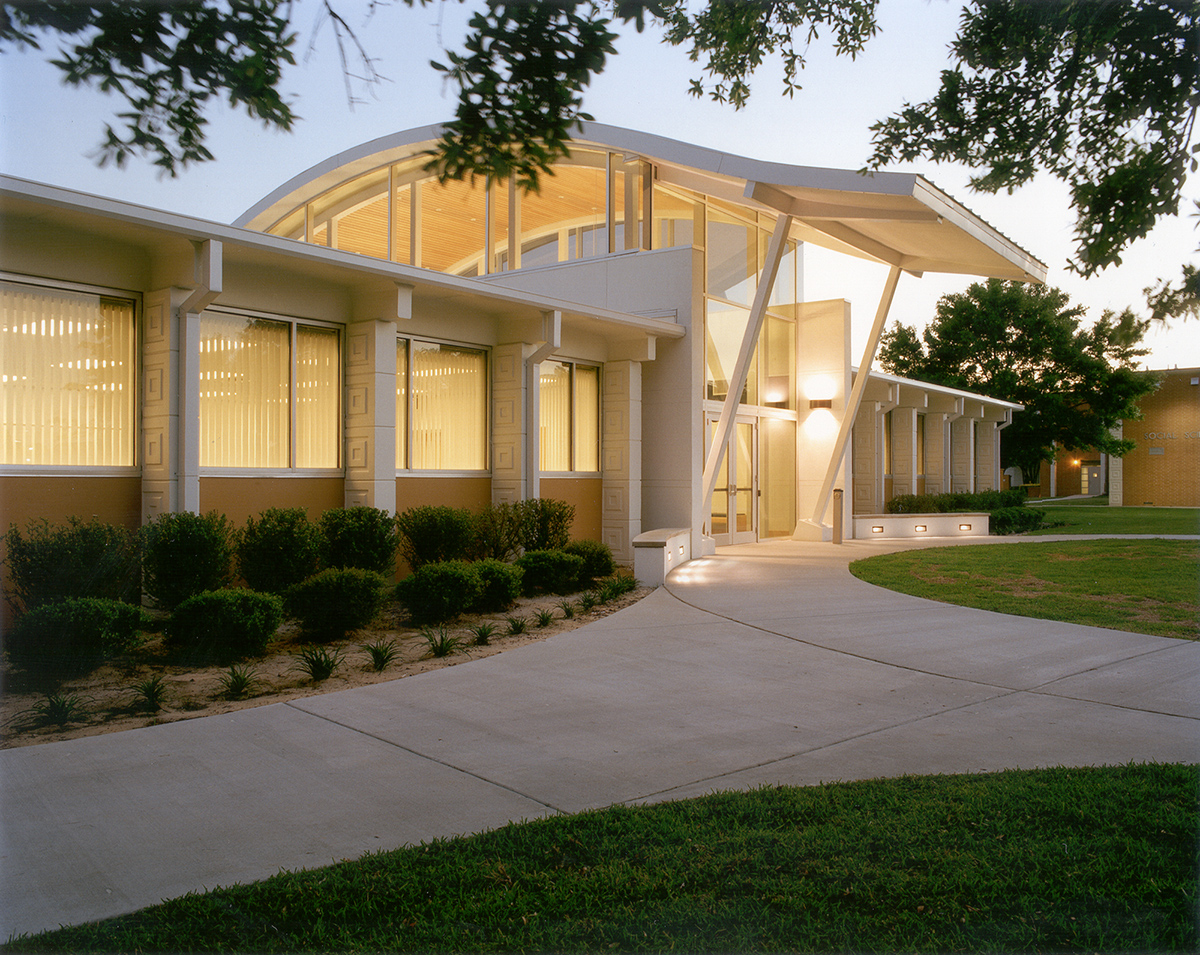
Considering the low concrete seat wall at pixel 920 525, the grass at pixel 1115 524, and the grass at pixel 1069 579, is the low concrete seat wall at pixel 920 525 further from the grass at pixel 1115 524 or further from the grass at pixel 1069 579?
the grass at pixel 1069 579

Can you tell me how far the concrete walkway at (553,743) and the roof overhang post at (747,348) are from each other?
23.6 ft

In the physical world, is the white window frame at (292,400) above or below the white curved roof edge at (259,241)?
below

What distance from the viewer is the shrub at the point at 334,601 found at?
866cm

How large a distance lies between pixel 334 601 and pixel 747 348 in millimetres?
8969

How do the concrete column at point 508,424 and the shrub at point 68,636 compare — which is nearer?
the shrub at point 68,636

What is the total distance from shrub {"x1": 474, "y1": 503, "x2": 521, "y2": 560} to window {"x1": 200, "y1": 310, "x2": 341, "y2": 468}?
211cm

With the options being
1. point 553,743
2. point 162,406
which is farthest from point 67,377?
point 553,743

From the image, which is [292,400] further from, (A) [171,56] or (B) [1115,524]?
(B) [1115,524]

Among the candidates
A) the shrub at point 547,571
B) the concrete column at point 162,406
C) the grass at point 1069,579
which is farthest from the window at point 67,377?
the grass at point 1069,579

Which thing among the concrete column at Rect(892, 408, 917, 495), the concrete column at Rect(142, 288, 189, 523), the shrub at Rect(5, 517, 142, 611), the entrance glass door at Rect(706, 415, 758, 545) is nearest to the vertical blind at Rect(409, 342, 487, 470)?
the concrete column at Rect(142, 288, 189, 523)

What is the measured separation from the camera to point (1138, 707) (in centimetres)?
612

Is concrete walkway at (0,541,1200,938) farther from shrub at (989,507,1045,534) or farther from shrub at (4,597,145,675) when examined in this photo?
shrub at (989,507,1045,534)

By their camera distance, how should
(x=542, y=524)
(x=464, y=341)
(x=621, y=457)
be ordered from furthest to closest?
(x=621, y=457)
(x=464, y=341)
(x=542, y=524)

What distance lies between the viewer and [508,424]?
13.7 metres
